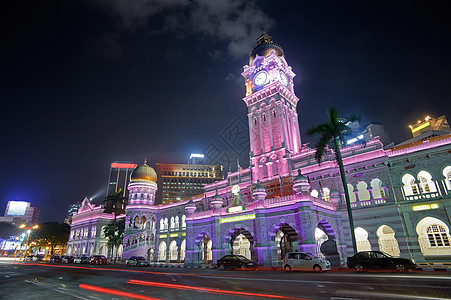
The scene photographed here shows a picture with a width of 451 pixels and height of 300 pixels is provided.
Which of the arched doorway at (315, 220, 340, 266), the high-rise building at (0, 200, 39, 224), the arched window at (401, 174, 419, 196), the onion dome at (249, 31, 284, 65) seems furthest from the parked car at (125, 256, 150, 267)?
the high-rise building at (0, 200, 39, 224)

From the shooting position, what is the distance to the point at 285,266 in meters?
19.9

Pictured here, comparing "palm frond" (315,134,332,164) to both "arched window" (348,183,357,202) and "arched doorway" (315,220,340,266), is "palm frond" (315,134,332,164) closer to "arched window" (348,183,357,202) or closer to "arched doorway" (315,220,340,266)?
"arched doorway" (315,220,340,266)

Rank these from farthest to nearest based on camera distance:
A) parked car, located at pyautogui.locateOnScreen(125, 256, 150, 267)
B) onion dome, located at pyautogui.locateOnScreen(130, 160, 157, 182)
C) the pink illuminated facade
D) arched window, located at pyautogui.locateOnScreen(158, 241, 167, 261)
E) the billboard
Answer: the billboard
onion dome, located at pyautogui.locateOnScreen(130, 160, 157, 182)
arched window, located at pyautogui.locateOnScreen(158, 241, 167, 261)
parked car, located at pyautogui.locateOnScreen(125, 256, 150, 267)
the pink illuminated facade

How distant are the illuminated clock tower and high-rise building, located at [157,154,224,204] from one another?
348 feet

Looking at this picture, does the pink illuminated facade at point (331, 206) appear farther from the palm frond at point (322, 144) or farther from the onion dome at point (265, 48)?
the onion dome at point (265, 48)

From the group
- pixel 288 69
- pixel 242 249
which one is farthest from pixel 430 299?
pixel 288 69

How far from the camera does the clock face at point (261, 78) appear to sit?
46.3m

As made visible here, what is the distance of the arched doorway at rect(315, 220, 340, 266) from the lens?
26292 mm

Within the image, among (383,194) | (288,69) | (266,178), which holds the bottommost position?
(383,194)

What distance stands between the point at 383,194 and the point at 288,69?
101ft

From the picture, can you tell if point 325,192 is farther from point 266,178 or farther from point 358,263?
point 358,263

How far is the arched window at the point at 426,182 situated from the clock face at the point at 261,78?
27904mm

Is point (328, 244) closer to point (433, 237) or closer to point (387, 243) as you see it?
point (387, 243)

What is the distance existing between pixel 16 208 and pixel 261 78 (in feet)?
611
